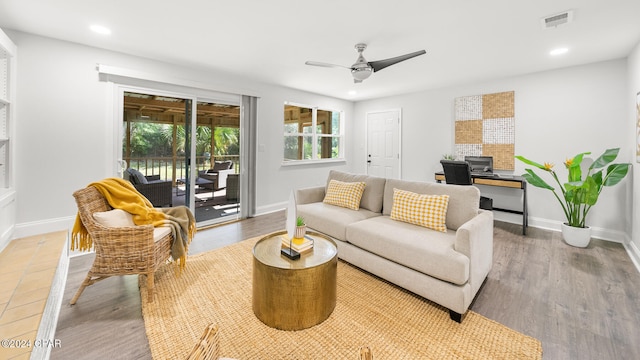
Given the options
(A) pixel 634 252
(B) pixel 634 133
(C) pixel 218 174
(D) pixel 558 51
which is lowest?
(A) pixel 634 252

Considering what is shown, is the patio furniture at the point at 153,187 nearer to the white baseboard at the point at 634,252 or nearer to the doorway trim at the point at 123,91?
the doorway trim at the point at 123,91

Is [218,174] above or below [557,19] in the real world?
below

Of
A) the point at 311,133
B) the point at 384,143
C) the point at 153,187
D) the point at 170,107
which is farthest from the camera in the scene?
the point at 384,143

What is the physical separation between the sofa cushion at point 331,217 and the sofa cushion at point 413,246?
0.14 meters

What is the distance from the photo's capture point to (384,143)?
6.27 meters

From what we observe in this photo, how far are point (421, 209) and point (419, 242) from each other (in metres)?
0.51

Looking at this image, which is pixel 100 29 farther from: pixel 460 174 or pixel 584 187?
pixel 584 187

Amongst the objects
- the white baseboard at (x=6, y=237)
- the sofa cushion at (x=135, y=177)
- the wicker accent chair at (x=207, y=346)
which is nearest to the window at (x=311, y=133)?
the sofa cushion at (x=135, y=177)

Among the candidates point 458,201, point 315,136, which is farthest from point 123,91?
point 458,201

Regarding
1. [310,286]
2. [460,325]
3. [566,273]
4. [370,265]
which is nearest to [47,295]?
[310,286]

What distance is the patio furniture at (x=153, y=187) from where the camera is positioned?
12.0 ft

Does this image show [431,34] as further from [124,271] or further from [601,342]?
[124,271]

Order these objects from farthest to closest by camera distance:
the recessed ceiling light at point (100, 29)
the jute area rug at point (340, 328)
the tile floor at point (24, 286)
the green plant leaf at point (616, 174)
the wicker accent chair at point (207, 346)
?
the green plant leaf at point (616, 174), the recessed ceiling light at point (100, 29), the jute area rug at point (340, 328), the tile floor at point (24, 286), the wicker accent chair at point (207, 346)

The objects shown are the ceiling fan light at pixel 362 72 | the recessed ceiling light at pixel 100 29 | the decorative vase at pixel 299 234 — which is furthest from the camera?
the ceiling fan light at pixel 362 72
